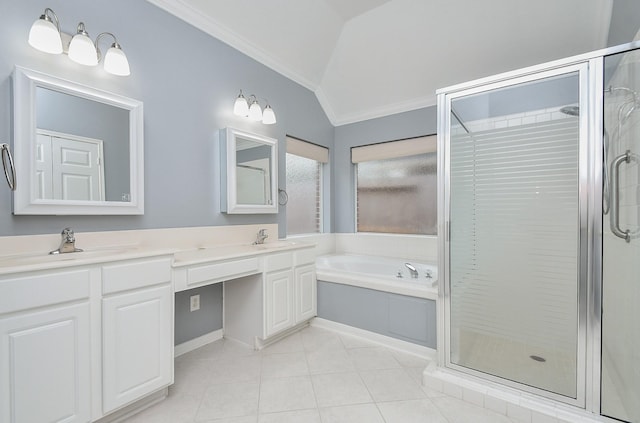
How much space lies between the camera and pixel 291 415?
5.07 ft

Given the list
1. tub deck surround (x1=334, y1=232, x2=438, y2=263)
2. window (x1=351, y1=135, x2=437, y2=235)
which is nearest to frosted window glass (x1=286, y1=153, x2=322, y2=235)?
→ tub deck surround (x1=334, y1=232, x2=438, y2=263)

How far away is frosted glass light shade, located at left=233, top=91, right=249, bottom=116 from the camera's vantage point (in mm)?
2488

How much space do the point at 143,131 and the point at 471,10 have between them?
8.98 ft

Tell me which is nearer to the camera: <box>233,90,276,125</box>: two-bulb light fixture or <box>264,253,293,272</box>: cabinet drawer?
<box>264,253,293,272</box>: cabinet drawer

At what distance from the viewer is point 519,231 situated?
172cm

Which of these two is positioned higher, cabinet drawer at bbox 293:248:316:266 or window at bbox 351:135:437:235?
window at bbox 351:135:437:235

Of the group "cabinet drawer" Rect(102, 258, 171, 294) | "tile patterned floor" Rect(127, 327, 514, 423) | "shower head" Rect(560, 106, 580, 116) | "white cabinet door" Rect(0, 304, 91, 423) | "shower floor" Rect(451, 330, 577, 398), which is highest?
"shower head" Rect(560, 106, 580, 116)

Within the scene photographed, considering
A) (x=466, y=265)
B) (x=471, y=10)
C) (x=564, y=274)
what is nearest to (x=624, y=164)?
(x=564, y=274)

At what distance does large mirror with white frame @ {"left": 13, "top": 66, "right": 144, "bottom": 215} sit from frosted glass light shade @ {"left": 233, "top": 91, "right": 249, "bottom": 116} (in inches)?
30.4

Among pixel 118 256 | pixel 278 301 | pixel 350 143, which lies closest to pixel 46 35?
pixel 118 256

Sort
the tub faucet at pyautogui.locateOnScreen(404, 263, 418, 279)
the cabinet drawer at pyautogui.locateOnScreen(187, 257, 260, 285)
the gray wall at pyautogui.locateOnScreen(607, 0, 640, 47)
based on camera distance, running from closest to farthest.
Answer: the gray wall at pyautogui.locateOnScreen(607, 0, 640, 47)
the cabinet drawer at pyautogui.locateOnScreen(187, 257, 260, 285)
the tub faucet at pyautogui.locateOnScreen(404, 263, 418, 279)

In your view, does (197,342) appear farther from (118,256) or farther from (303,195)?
(303,195)

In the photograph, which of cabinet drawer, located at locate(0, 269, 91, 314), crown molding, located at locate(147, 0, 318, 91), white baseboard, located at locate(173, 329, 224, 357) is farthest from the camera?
white baseboard, located at locate(173, 329, 224, 357)

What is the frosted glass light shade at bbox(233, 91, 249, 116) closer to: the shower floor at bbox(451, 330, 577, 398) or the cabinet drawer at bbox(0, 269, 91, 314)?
the cabinet drawer at bbox(0, 269, 91, 314)
